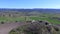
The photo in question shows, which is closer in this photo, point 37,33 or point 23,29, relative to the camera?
point 37,33

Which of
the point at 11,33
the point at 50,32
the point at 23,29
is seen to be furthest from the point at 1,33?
the point at 50,32

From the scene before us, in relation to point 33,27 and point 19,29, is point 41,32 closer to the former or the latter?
point 33,27

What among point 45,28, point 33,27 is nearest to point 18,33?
point 33,27

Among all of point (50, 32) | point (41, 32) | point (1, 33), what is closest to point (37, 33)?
point (41, 32)

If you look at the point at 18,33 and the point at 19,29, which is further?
the point at 19,29

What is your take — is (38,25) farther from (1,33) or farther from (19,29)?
(1,33)

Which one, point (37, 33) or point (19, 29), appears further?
point (19, 29)

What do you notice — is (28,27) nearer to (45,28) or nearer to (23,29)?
(23,29)

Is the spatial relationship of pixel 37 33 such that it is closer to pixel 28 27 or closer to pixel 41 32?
pixel 41 32
